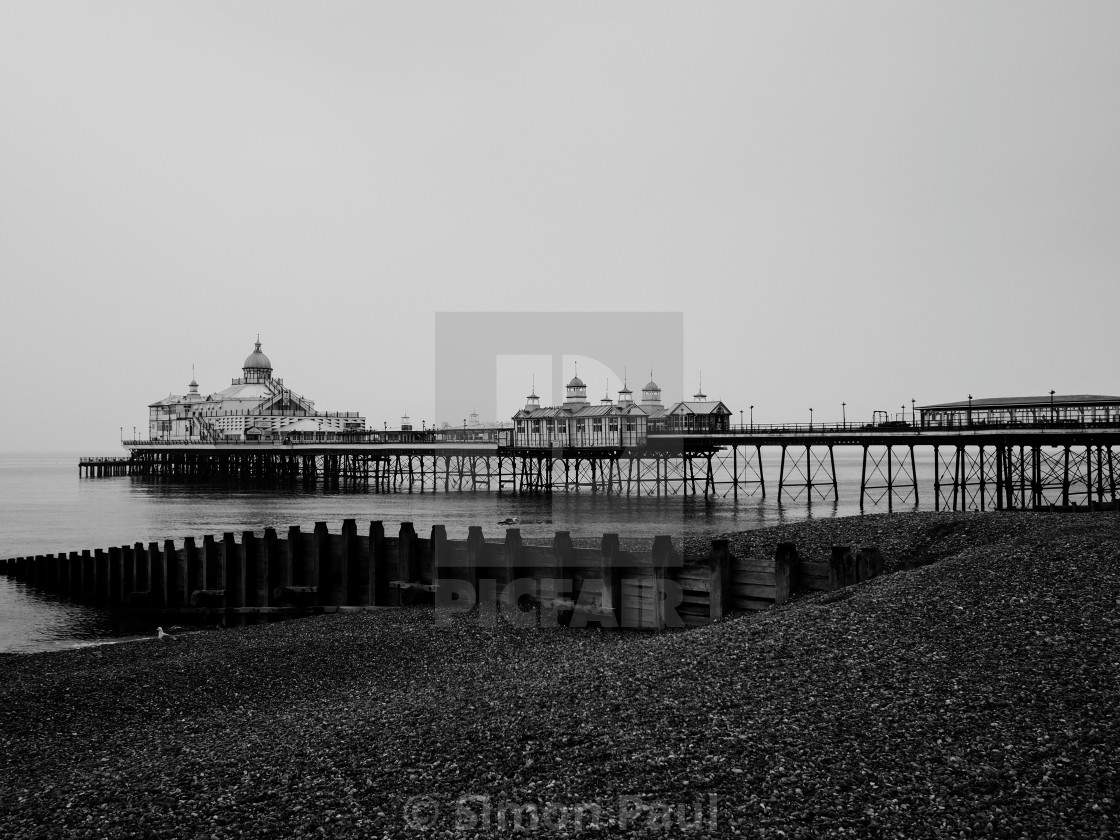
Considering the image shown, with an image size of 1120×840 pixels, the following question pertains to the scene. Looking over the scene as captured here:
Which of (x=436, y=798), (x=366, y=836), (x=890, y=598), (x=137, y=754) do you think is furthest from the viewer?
(x=890, y=598)

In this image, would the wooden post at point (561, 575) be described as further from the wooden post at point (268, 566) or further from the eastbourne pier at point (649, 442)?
the eastbourne pier at point (649, 442)

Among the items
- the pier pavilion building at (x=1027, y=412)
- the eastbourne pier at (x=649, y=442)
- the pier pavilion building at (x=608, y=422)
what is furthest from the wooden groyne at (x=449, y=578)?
the pier pavilion building at (x=608, y=422)

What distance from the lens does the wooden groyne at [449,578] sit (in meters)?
13.9

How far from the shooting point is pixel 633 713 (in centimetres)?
837

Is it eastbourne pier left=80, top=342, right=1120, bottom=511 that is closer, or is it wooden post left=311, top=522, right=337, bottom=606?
wooden post left=311, top=522, right=337, bottom=606

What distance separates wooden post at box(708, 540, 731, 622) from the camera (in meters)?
13.8

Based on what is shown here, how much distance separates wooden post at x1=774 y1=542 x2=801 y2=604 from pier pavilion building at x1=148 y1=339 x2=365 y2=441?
98.9 meters

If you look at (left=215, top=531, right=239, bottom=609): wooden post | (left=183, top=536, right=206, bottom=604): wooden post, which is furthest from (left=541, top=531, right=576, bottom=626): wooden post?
(left=183, top=536, right=206, bottom=604): wooden post

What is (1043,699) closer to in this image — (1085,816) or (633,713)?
(1085,816)

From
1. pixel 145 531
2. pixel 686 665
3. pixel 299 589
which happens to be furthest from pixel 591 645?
pixel 145 531

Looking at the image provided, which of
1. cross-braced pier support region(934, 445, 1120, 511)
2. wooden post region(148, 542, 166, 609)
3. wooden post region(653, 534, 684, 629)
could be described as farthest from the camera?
cross-braced pier support region(934, 445, 1120, 511)

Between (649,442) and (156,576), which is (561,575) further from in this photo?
(649,442)

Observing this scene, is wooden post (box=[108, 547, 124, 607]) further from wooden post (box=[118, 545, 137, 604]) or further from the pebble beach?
the pebble beach

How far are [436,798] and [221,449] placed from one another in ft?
356
